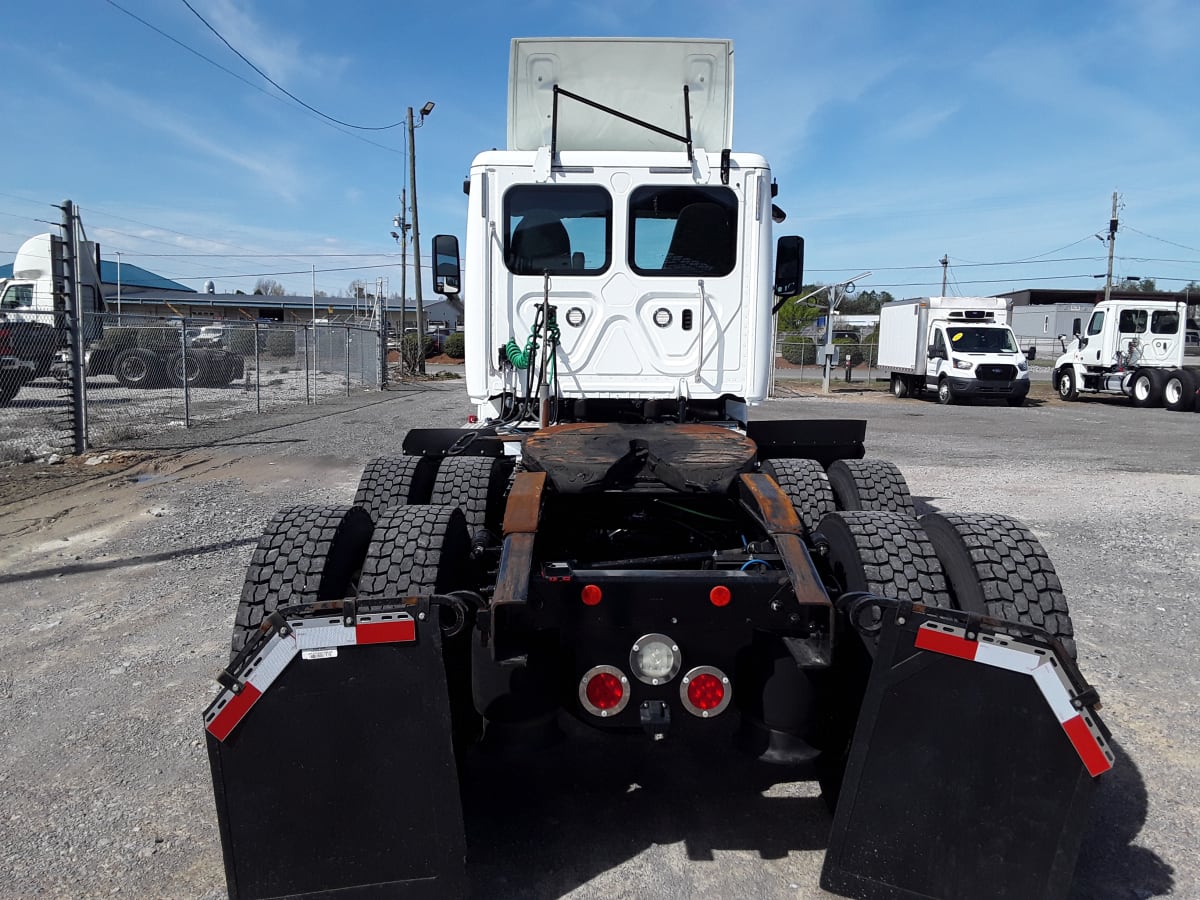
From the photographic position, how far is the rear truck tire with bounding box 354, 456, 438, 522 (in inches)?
193

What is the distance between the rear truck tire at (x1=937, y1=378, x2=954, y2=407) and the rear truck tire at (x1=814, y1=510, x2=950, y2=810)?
23.1 metres

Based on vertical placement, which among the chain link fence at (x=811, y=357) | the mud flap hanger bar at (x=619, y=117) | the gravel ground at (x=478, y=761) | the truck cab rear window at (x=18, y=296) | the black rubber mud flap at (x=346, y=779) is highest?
the mud flap hanger bar at (x=619, y=117)

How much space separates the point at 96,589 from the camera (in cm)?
583

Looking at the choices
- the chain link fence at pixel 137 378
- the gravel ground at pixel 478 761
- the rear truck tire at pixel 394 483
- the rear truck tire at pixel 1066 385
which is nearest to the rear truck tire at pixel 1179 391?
the rear truck tire at pixel 1066 385

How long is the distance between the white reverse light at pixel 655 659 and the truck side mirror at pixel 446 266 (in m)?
4.01

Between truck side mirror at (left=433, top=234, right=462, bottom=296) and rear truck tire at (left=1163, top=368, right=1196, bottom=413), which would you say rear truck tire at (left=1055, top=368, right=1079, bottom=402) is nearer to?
rear truck tire at (left=1163, top=368, right=1196, bottom=413)

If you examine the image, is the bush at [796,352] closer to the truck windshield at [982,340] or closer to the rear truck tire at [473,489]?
the truck windshield at [982,340]

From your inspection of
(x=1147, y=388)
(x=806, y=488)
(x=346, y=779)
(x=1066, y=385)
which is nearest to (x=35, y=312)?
(x=806, y=488)

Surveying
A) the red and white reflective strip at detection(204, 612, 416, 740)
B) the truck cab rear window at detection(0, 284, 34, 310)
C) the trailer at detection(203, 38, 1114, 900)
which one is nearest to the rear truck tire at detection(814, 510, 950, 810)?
the trailer at detection(203, 38, 1114, 900)

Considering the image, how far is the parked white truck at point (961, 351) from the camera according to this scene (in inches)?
953

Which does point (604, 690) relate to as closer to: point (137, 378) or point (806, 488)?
point (806, 488)

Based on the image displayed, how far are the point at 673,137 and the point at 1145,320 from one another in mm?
24010

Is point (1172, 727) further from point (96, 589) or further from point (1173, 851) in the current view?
point (96, 589)

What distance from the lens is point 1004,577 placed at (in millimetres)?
3047
